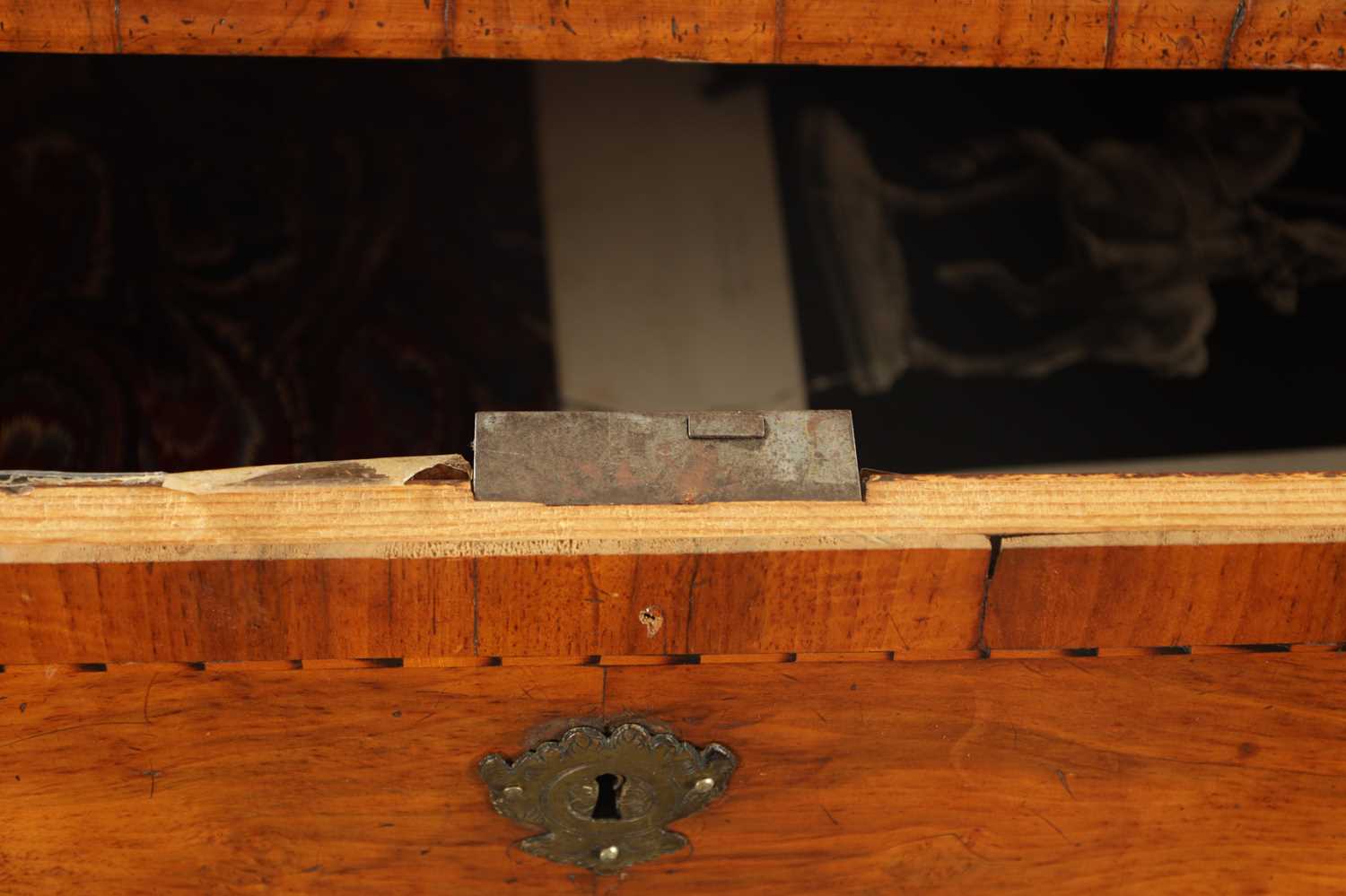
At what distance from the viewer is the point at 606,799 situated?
0.79m

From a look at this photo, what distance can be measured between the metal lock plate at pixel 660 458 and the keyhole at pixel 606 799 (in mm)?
209

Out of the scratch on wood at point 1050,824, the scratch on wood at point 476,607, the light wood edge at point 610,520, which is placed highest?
the light wood edge at point 610,520

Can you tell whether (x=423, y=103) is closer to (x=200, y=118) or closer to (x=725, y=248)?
(x=200, y=118)

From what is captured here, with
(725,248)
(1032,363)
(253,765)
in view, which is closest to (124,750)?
(253,765)

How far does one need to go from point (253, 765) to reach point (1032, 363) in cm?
98

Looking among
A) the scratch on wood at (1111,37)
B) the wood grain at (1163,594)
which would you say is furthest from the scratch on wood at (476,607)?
the scratch on wood at (1111,37)

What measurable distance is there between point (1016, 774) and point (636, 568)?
0.94ft

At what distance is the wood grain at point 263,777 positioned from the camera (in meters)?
0.71

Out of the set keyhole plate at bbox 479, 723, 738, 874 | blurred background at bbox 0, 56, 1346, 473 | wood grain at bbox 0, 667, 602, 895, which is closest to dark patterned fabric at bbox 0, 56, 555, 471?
blurred background at bbox 0, 56, 1346, 473

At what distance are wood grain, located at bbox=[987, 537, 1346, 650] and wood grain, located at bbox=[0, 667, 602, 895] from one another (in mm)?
245

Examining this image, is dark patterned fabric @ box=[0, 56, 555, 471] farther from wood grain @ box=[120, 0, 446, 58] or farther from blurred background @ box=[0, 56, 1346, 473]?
wood grain @ box=[120, 0, 446, 58]

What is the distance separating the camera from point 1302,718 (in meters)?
0.75

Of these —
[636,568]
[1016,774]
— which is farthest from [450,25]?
[1016,774]

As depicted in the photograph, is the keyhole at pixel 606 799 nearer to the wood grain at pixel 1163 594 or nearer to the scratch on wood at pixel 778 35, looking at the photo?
the wood grain at pixel 1163 594
